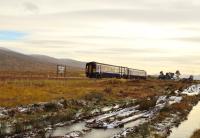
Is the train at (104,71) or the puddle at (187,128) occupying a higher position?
the train at (104,71)

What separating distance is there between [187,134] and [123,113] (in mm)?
13598

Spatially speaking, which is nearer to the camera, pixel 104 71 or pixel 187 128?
pixel 187 128

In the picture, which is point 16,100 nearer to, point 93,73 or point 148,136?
point 148,136

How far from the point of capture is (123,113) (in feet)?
141

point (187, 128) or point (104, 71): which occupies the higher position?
point (104, 71)

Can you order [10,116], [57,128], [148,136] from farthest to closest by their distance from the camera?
1. [10,116]
2. [57,128]
3. [148,136]

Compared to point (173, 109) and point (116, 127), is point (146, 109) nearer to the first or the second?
point (173, 109)

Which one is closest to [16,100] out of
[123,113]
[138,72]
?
[123,113]

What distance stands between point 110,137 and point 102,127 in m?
5.24

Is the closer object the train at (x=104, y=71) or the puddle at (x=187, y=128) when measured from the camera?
the puddle at (x=187, y=128)

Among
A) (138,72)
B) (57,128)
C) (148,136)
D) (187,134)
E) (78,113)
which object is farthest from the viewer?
(138,72)

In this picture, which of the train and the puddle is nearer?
the puddle

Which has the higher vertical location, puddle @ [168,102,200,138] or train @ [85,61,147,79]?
train @ [85,61,147,79]

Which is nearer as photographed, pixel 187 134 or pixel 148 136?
pixel 148 136
